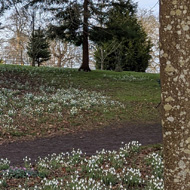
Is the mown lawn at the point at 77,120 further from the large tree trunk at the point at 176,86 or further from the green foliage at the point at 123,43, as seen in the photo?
the green foliage at the point at 123,43

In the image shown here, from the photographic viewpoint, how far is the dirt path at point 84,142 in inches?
265

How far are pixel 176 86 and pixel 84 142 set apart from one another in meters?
5.90

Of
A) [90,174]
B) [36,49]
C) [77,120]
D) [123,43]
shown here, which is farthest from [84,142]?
[36,49]

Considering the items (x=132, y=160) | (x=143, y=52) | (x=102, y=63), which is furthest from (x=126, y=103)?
(x=102, y=63)

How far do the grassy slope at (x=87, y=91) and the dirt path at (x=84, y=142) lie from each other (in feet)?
2.86

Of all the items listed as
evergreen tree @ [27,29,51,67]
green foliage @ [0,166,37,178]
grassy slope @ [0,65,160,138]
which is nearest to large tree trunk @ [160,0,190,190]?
green foliage @ [0,166,37,178]

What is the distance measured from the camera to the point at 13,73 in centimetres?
1881

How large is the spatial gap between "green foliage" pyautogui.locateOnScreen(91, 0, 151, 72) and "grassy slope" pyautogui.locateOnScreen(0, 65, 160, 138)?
11.1 feet

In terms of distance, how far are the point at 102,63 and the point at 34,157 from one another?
25.1 m

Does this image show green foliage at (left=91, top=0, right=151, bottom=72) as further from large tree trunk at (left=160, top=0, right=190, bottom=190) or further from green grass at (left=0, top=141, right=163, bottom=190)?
large tree trunk at (left=160, top=0, right=190, bottom=190)

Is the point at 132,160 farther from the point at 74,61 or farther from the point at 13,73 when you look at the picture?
the point at 74,61

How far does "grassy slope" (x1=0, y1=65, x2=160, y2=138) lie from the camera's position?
9.55 meters

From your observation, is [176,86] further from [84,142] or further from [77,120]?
[77,120]

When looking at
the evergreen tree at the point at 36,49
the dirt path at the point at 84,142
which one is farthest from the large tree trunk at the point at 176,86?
the evergreen tree at the point at 36,49
